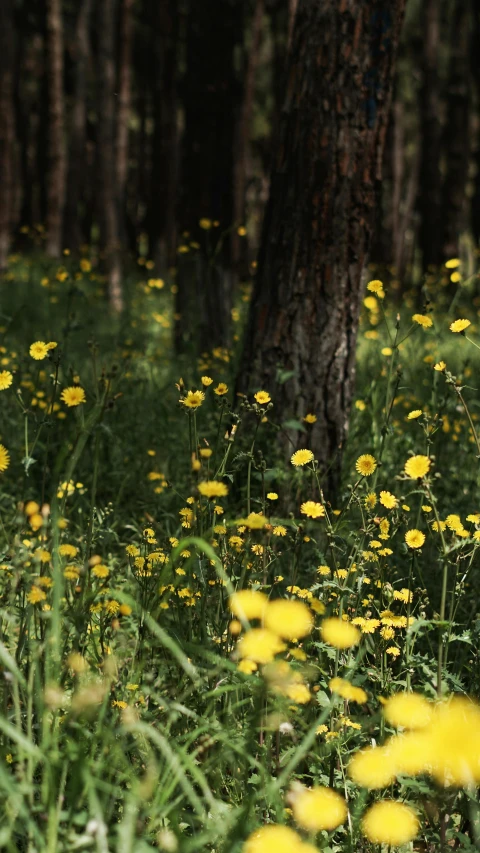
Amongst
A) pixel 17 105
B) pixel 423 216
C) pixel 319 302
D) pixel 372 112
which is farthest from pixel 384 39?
pixel 17 105

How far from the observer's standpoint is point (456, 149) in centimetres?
1288

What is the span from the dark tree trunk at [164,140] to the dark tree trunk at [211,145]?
215 inches

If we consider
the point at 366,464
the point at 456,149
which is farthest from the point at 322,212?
the point at 456,149

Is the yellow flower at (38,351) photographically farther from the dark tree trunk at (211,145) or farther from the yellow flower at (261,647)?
the dark tree trunk at (211,145)

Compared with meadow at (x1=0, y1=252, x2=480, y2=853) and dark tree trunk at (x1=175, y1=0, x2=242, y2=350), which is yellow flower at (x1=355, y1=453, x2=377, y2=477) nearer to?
meadow at (x1=0, y1=252, x2=480, y2=853)

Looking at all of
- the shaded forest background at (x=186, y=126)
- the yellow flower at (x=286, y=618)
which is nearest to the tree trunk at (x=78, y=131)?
the shaded forest background at (x=186, y=126)

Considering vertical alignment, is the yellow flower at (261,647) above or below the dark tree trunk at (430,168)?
below

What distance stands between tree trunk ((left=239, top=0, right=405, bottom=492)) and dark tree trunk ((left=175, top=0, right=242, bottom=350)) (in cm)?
224

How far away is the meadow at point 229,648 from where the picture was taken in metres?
1.29

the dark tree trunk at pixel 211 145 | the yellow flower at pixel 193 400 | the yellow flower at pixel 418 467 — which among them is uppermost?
the dark tree trunk at pixel 211 145

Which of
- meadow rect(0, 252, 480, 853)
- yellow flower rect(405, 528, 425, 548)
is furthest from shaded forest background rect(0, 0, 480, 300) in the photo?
yellow flower rect(405, 528, 425, 548)

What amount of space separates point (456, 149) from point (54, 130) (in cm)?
678

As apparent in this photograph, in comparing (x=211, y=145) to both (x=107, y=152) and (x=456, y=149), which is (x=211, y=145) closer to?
(x=107, y=152)

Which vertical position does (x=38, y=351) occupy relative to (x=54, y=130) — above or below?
below
